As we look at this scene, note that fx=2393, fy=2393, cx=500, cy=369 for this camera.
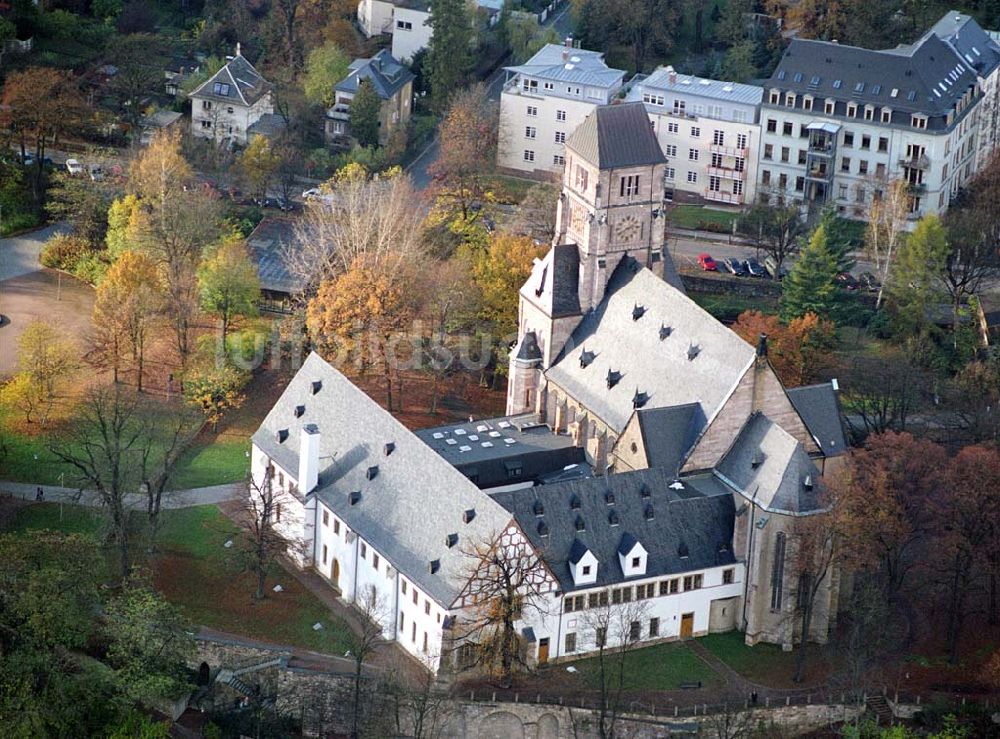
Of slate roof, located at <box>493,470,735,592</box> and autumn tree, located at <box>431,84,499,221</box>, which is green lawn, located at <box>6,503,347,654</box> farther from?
autumn tree, located at <box>431,84,499,221</box>

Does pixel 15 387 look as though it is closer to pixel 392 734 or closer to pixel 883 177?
pixel 392 734

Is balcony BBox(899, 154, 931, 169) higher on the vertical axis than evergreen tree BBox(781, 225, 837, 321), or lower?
higher

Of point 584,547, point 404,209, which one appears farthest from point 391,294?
point 584,547

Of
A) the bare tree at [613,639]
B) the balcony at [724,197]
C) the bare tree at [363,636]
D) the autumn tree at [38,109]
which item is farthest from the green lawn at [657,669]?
the autumn tree at [38,109]

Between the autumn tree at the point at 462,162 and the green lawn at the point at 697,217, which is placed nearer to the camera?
the autumn tree at the point at 462,162

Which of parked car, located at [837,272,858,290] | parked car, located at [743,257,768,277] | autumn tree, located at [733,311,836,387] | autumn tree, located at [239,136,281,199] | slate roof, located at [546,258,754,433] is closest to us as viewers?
slate roof, located at [546,258,754,433]

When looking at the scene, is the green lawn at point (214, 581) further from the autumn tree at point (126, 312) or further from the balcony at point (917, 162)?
the balcony at point (917, 162)

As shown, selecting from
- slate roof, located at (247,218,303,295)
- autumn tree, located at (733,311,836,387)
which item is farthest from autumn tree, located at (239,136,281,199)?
→ autumn tree, located at (733,311,836,387)

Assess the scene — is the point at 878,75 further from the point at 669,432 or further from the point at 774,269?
the point at 669,432
